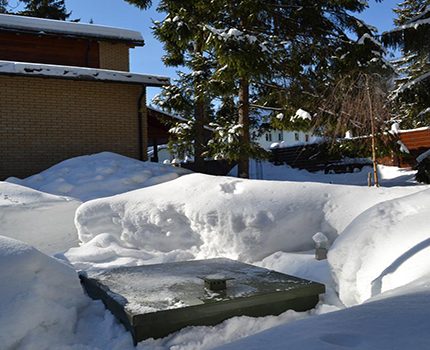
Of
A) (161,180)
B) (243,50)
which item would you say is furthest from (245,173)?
(243,50)

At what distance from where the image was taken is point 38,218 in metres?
6.93

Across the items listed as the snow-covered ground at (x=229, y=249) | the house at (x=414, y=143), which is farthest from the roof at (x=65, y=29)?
the house at (x=414, y=143)

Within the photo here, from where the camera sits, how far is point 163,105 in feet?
35.3

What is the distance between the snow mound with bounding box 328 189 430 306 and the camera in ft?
9.96

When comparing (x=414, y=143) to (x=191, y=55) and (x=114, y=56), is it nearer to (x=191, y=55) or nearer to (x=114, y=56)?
(x=191, y=55)

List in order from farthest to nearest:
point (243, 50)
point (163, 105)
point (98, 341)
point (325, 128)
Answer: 1. point (163, 105)
2. point (325, 128)
3. point (243, 50)
4. point (98, 341)

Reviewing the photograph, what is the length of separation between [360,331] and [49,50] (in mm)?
10908

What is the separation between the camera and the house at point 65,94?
8.95 meters

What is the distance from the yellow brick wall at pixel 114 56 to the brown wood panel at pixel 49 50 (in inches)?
6.3

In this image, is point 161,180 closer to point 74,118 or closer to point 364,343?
point 74,118

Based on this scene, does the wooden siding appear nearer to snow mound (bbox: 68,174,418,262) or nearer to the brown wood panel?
the brown wood panel

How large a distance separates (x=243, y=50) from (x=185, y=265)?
4430mm

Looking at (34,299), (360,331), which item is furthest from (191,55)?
(360,331)

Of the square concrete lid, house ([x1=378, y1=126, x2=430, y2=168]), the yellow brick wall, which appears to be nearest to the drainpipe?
the yellow brick wall
